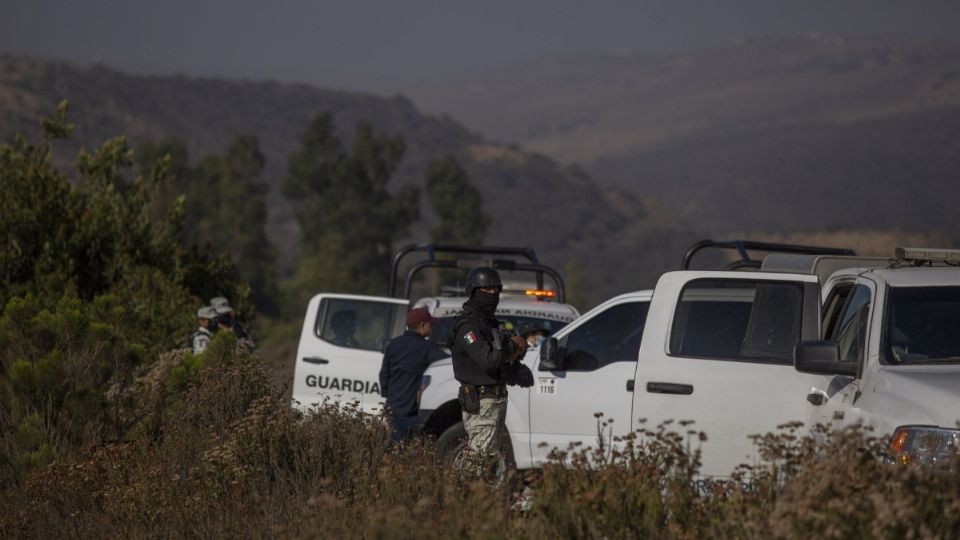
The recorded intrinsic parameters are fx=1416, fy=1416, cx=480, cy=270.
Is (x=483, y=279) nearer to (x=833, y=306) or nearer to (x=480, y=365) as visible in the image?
(x=480, y=365)

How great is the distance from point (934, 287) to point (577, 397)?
2.53m

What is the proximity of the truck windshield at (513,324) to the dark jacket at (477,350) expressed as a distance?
168 inches

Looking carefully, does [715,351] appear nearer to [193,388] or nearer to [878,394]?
[878,394]

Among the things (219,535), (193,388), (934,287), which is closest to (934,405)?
(934,287)

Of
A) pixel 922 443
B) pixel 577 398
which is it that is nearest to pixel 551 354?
pixel 577 398

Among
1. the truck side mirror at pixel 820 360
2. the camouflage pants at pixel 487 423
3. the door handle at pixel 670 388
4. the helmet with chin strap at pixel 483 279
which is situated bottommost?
the camouflage pants at pixel 487 423

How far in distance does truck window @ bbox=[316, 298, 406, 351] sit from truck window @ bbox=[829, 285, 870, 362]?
5471 millimetres

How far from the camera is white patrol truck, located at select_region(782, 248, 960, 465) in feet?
21.2

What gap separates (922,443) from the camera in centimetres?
641

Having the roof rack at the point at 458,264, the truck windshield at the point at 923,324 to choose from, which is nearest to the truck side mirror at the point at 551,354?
the truck windshield at the point at 923,324

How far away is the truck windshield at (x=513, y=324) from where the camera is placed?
42.8 ft

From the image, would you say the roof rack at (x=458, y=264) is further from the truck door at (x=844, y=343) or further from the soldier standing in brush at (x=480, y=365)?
Answer: the truck door at (x=844, y=343)

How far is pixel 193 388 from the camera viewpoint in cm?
962

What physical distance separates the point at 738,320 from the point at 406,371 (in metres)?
2.95
